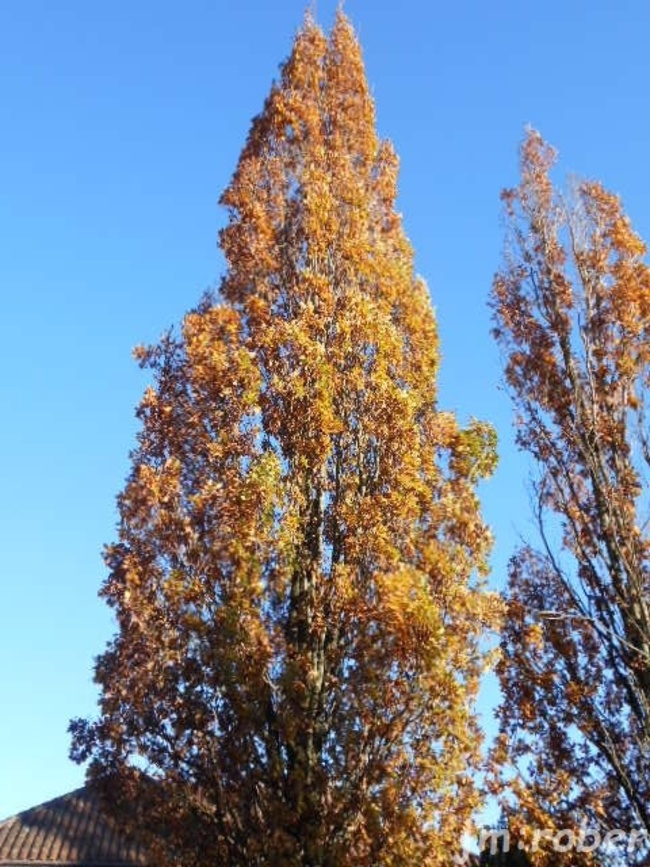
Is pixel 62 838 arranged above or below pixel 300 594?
below

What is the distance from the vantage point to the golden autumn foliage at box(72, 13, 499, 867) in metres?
7.01

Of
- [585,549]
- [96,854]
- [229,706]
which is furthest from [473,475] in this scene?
[96,854]

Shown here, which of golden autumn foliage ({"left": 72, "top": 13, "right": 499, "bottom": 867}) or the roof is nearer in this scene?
golden autumn foliage ({"left": 72, "top": 13, "right": 499, "bottom": 867})

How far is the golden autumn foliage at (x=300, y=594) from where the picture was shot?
701cm

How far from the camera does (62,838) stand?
18562 millimetres

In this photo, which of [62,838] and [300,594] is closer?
[300,594]

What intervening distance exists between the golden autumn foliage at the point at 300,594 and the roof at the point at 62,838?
11.5m

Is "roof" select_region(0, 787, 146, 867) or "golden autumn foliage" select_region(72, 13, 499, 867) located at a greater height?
"golden autumn foliage" select_region(72, 13, 499, 867)

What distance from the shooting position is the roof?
17781 millimetres

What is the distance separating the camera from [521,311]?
42.6 ft

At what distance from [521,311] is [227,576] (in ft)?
24.2

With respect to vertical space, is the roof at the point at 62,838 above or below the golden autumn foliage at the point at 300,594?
below

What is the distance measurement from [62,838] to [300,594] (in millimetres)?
14070

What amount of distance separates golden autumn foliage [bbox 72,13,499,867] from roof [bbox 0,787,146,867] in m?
11.5
